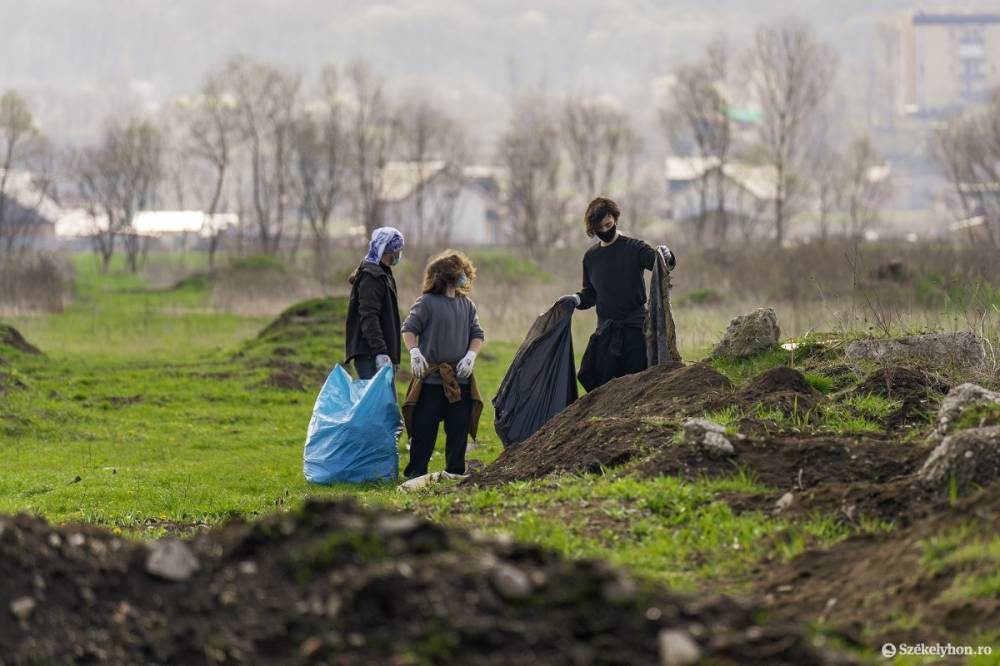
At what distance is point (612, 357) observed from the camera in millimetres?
11484

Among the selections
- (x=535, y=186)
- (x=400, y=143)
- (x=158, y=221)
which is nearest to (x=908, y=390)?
(x=535, y=186)

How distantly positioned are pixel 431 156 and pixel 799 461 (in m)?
75.0

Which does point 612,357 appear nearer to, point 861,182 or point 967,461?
point 967,461

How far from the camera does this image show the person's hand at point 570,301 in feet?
37.8

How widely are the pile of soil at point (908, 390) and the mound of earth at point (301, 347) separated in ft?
33.8

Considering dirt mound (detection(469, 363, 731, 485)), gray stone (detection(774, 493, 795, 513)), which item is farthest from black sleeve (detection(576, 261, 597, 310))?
gray stone (detection(774, 493, 795, 513))

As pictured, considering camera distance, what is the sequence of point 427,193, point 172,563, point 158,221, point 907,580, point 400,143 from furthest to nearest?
point 158,221, point 427,193, point 400,143, point 907,580, point 172,563

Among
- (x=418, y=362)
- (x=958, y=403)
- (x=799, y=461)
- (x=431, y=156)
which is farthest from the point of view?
(x=431, y=156)

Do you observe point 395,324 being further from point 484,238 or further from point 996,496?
point 484,238

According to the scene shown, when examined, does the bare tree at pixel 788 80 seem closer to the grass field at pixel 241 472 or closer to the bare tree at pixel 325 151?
the bare tree at pixel 325 151

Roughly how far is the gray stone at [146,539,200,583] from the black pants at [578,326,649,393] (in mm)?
6694

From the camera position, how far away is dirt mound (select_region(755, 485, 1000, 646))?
5380mm

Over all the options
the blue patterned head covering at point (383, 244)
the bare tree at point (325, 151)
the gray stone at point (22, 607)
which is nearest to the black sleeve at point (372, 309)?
the blue patterned head covering at point (383, 244)

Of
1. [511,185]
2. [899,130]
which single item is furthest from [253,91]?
[899,130]
